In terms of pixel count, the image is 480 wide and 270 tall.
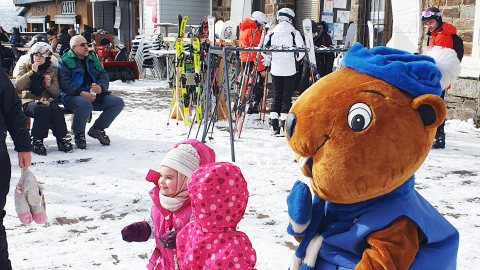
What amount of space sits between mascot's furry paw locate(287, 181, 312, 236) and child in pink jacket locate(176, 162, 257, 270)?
228 millimetres

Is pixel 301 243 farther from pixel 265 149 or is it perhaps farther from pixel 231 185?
pixel 265 149

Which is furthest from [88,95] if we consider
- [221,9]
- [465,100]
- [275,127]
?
[221,9]

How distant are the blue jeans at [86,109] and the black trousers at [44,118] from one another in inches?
8.4

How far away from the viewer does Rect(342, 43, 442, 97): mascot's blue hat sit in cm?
158

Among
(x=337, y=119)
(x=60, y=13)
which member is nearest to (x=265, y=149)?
(x=337, y=119)

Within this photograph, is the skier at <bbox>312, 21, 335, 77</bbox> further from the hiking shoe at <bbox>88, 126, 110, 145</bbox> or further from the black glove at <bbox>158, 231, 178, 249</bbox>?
the black glove at <bbox>158, 231, 178, 249</bbox>

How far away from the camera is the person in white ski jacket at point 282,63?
650cm

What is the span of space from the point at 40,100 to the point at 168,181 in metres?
4.39

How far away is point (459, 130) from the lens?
725 centimetres

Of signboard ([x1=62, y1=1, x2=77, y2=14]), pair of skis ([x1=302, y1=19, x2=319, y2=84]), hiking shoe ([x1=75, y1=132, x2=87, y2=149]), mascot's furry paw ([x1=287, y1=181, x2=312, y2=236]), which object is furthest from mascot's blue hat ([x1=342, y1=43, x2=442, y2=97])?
signboard ([x1=62, y1=1, x2=77, y2=14])

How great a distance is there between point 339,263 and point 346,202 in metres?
0.22

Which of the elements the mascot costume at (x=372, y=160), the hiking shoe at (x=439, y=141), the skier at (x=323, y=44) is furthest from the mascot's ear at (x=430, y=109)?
the skier at (x=323, y=44)

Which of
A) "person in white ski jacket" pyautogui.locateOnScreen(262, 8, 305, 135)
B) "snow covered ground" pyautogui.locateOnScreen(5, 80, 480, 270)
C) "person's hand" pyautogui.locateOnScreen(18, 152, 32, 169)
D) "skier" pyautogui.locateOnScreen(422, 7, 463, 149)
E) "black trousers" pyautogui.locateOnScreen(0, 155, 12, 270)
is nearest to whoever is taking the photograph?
"black trousers" pyautogui.locateOnScreen(0, 155, 12, 270)

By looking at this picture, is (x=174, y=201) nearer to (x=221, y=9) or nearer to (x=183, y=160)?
(x=183, y=160)
